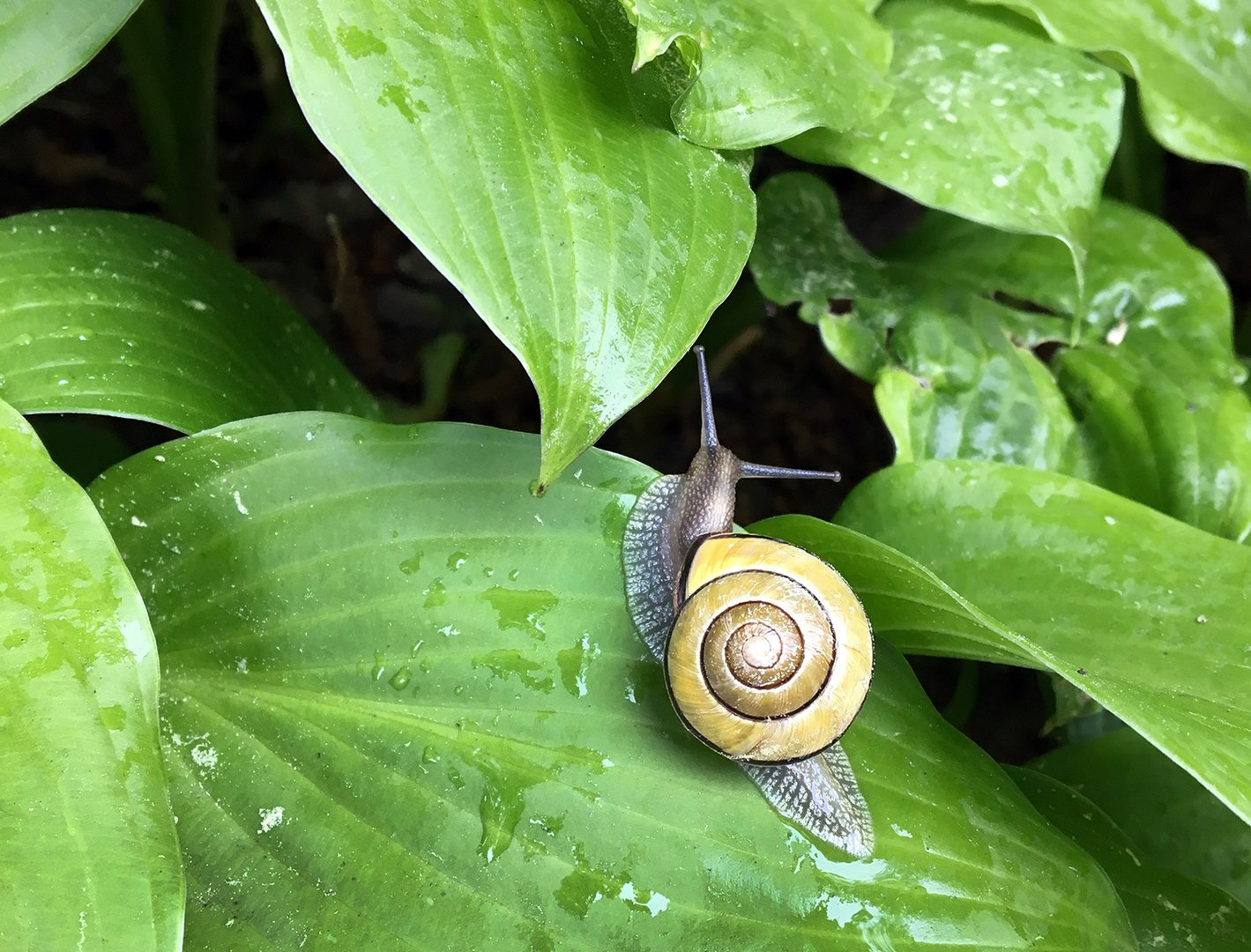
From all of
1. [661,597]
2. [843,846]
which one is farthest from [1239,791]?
[661,597]

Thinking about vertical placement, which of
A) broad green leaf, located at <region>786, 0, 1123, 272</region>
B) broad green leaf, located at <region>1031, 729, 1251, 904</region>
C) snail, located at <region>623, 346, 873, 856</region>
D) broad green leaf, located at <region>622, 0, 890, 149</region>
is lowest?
broad green leaf, located at <region>1031, 729, 1251, 904</region>

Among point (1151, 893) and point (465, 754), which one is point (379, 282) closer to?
point (465, 754)

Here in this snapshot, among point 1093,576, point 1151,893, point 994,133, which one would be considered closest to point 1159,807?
point 1151,893

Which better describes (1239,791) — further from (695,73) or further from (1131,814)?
(695,73)

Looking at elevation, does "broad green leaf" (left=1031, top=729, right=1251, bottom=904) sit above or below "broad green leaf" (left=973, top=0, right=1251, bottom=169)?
below

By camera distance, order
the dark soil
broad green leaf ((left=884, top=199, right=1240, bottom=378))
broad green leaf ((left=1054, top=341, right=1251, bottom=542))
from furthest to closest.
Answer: the dark soil
broad green leaf ((left=884, top=199, right=1240, bottom=378))
broad green leaf ((left=1054, top=341, right=1251, bottom=542))

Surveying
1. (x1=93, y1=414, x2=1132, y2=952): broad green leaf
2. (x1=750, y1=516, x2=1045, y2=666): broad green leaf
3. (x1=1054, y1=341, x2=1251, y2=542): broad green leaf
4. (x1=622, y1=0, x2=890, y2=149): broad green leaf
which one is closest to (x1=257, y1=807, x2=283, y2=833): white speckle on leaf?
(x1=93, y1=414, x2=1132, y2=952): broad green leaf

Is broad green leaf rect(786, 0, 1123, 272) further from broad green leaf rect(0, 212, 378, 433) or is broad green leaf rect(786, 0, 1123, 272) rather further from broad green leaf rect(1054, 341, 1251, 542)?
broad green leaf rect(0, 212, 378, 433)
